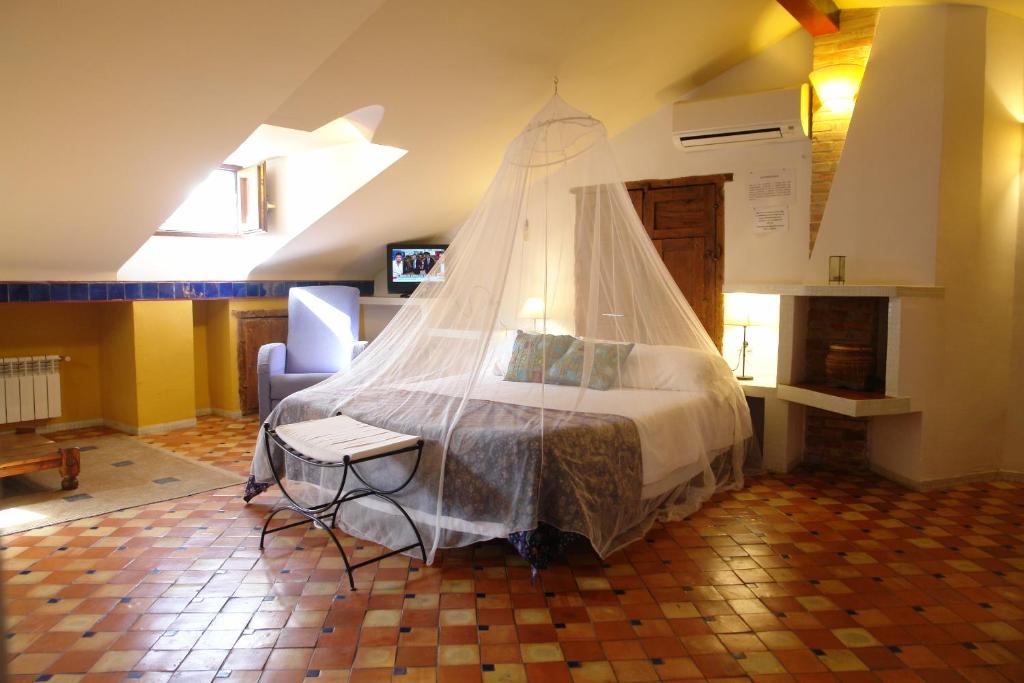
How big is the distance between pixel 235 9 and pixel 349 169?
2.32 metres

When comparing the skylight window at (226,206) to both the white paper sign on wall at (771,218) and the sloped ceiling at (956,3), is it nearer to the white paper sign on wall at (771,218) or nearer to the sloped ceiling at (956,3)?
the white paper sign on wall at (771,218)

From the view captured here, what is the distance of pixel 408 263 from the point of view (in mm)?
6555

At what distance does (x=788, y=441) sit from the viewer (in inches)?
183

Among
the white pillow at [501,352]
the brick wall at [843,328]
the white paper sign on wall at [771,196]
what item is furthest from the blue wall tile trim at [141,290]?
the brick wall at [843,328]

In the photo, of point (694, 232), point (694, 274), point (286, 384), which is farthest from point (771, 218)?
point (286, 384)

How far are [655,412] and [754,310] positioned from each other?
1.79 m

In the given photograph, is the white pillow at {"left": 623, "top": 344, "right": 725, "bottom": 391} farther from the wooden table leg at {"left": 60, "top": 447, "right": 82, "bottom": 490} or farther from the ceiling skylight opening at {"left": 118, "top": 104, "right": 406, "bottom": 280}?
the wooden table leg at {"left": 60, "top": 447, "right": 82, "bottom": 490}

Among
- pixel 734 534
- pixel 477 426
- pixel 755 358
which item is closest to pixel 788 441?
pixel 755 358

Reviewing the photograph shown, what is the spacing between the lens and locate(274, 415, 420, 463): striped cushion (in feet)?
9.64

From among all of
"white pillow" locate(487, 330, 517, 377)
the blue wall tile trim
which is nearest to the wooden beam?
"white pillow" locate(487, 330, 517, 377)

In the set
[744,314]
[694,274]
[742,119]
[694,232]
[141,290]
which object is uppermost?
[742,119]

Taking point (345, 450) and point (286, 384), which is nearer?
point (345, 450)

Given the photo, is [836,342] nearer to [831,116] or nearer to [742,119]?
[831,116]

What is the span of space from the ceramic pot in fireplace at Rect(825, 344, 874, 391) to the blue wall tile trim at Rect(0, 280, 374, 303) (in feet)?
15.0
